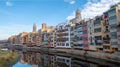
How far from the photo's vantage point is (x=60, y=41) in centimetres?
12912

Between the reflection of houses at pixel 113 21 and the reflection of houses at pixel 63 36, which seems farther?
the reflection of houses at pixel 63 36

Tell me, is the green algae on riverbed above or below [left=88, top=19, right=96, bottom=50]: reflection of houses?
below

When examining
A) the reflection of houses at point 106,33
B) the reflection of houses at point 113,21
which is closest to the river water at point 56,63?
the reflection of houses at point 106,33

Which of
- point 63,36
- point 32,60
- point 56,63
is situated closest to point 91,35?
point 32,60

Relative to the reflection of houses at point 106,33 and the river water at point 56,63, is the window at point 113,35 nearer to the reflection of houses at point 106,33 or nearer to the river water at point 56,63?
the reflection of houses at point 106,33

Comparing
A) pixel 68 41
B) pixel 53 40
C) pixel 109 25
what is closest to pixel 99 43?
pixel 109 25

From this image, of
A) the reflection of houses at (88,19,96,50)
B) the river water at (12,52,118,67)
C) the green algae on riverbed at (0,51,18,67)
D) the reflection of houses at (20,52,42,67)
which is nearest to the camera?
the green algae on riverbed at (0,51,18,67)

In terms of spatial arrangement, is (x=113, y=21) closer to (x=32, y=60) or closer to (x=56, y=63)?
(x=56, y=63)

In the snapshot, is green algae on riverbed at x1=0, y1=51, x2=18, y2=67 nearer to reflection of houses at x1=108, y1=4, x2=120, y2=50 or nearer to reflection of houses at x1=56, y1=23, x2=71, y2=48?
reflection of houses at x1=108, y1=4, x2=120, y2=50

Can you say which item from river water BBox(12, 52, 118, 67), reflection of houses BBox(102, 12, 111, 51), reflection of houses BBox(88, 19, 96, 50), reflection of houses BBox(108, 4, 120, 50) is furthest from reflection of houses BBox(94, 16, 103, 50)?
river water BBox(12, 52, 118, 67)

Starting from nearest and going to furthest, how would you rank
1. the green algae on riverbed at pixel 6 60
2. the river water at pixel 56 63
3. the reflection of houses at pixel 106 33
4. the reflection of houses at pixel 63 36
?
the green algae on riverbed at pixel 6 60, the river water at pixel 56 63, the reflection of houses at pixel 106 33, the reflection of houses at pixel 63 36

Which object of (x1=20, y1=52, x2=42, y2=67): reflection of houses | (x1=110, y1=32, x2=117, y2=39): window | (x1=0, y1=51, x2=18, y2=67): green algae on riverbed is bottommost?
(x1=20, y1=52, x2=42, y2=67): reflection of houses

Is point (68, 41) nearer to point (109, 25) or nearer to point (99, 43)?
point (99, 43)

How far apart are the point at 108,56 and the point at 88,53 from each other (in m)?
17.9
